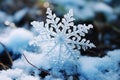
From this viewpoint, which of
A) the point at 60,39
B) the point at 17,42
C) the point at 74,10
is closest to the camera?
the point at 60,39

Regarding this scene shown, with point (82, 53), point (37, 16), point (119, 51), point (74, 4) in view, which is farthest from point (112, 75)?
point (74, 4)

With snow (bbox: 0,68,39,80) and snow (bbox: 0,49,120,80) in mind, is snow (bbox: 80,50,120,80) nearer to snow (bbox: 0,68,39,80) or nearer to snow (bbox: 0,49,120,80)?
snow (bbox: 0,49,120,80)

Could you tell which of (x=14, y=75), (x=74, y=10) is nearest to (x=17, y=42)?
(x=14, y=75)

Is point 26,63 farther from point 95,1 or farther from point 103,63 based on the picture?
point 95,1

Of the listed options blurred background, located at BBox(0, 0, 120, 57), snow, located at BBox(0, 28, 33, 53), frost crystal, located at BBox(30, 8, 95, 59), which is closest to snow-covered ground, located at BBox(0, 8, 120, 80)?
frost crystal, located at BBox(30, 8, 95, 59)

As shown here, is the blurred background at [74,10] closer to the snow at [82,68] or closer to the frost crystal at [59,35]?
the snow at [82,68]

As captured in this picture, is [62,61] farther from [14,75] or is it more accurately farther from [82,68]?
[14,75]

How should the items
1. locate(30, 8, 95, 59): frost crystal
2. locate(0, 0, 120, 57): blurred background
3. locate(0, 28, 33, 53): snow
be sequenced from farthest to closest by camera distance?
locate(0, 0, 120, 57): blurred background
locate(0, 28, 33, 53): snow
locate(30, 8, 95, 59): frost crystal

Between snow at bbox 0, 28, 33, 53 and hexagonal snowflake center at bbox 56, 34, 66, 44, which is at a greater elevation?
snow at bbox 0, 28, 33, 53
